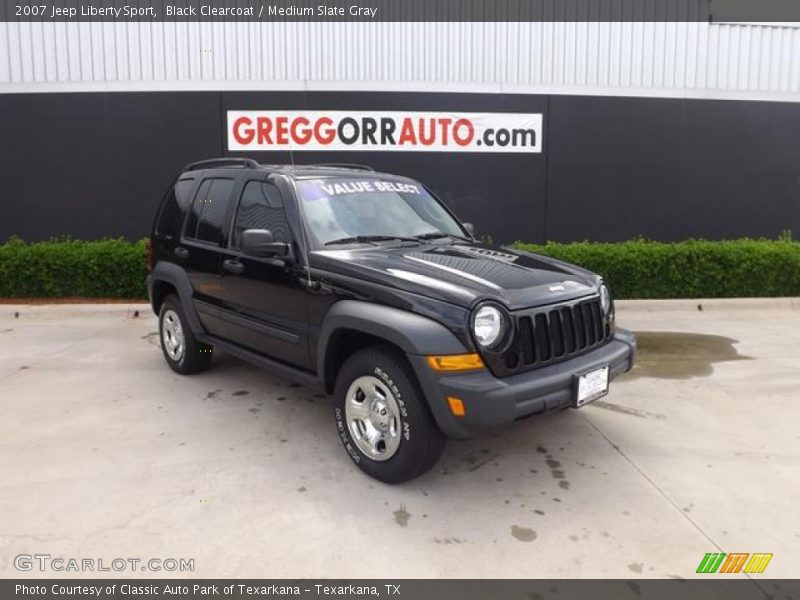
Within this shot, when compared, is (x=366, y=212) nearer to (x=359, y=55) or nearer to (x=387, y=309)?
(x=387, y=309)

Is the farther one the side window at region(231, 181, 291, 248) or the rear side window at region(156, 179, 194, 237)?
the rear side window at region(156, 179, 194, 237)

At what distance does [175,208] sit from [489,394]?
3.83 metres

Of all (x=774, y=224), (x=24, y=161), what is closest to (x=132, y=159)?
(x=24, y=161)

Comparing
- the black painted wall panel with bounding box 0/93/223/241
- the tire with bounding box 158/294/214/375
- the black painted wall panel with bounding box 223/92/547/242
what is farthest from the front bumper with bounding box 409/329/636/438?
the black painted wall panel with bounding box 0/93/223/241

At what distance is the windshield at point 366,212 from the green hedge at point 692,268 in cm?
463

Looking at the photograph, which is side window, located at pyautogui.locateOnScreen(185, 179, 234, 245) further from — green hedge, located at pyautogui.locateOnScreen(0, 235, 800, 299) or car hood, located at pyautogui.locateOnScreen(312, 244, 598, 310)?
green hedge, located at pyautogui.locateOnScreen(0, 235, 800, 299)

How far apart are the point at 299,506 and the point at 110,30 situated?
9.20m

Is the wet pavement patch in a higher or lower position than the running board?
lower

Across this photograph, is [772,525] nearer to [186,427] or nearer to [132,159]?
[186,427]

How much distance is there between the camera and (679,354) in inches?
257

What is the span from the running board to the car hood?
2.56 feet

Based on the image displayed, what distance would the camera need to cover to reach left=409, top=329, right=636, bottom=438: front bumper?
10.3 feet
